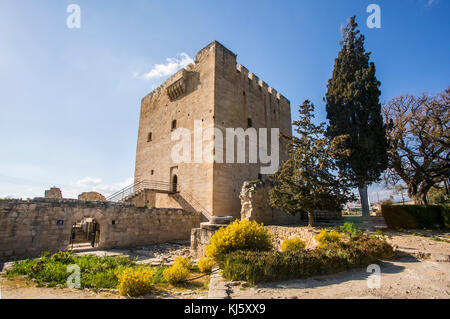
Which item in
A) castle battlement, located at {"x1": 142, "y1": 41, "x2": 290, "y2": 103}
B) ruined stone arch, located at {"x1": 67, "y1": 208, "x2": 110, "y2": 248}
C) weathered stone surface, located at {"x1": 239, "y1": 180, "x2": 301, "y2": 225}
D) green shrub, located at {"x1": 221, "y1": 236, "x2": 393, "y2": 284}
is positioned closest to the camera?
green shrub, located at {"x1": 221, "y1": 236, "x2": 393, "y2": 284}

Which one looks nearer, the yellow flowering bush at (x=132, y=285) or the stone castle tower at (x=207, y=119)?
the yellow flowering bush at (x=132, y=285)

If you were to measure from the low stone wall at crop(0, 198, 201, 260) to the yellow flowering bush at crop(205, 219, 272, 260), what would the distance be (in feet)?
26.1

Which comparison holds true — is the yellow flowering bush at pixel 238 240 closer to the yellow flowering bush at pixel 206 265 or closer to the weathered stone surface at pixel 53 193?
the yellow flowering bush at pixel 206 265

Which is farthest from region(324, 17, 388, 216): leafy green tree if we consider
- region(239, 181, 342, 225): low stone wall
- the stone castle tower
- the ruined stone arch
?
the ruined stone arch

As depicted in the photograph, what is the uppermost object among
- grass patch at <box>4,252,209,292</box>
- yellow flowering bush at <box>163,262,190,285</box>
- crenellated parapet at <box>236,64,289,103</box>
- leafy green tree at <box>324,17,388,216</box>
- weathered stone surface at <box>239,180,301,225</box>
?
crenellated parapet at <box>236,64,289,103</box>

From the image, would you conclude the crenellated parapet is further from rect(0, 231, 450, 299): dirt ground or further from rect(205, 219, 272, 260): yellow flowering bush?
rect(0, 231, 450, 299): dirt ground

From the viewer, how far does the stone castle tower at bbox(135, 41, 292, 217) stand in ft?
47.5

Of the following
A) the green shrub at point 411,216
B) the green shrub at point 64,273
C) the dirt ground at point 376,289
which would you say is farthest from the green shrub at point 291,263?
the green shrub at point 411,216

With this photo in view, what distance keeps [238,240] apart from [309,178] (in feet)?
19.0

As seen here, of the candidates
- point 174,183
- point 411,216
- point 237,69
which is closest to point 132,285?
point 411,216

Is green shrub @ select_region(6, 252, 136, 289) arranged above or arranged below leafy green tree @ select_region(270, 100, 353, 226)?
below

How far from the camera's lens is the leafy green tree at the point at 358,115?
41.9 feet

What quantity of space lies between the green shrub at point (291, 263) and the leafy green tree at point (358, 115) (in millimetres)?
8181
